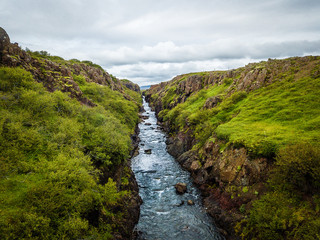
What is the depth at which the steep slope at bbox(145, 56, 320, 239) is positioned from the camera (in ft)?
59.7

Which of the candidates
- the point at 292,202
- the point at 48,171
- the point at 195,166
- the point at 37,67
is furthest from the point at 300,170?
the point at 37,67

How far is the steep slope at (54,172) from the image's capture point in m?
14.6

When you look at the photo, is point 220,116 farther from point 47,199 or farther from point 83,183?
point 47,199

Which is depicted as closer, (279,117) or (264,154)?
(264,154)

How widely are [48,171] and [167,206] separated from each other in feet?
74.7

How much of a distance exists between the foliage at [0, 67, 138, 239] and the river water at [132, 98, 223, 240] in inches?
268

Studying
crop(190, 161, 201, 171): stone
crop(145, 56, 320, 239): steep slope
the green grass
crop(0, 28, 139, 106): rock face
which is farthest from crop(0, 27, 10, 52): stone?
the green grass

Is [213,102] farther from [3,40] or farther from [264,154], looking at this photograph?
[3,40]

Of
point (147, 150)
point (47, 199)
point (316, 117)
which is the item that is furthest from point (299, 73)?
point (47, 199)

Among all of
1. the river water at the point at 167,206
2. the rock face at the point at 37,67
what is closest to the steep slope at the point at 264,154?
the river water at the point at 167,206

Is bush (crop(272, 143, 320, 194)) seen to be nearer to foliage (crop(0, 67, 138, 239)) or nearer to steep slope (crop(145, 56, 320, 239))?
steep slope (crop(145, 56, 320, 239))

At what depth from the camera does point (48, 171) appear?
18.7 metres

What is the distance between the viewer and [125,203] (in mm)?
27750

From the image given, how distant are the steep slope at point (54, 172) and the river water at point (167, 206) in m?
3.06
